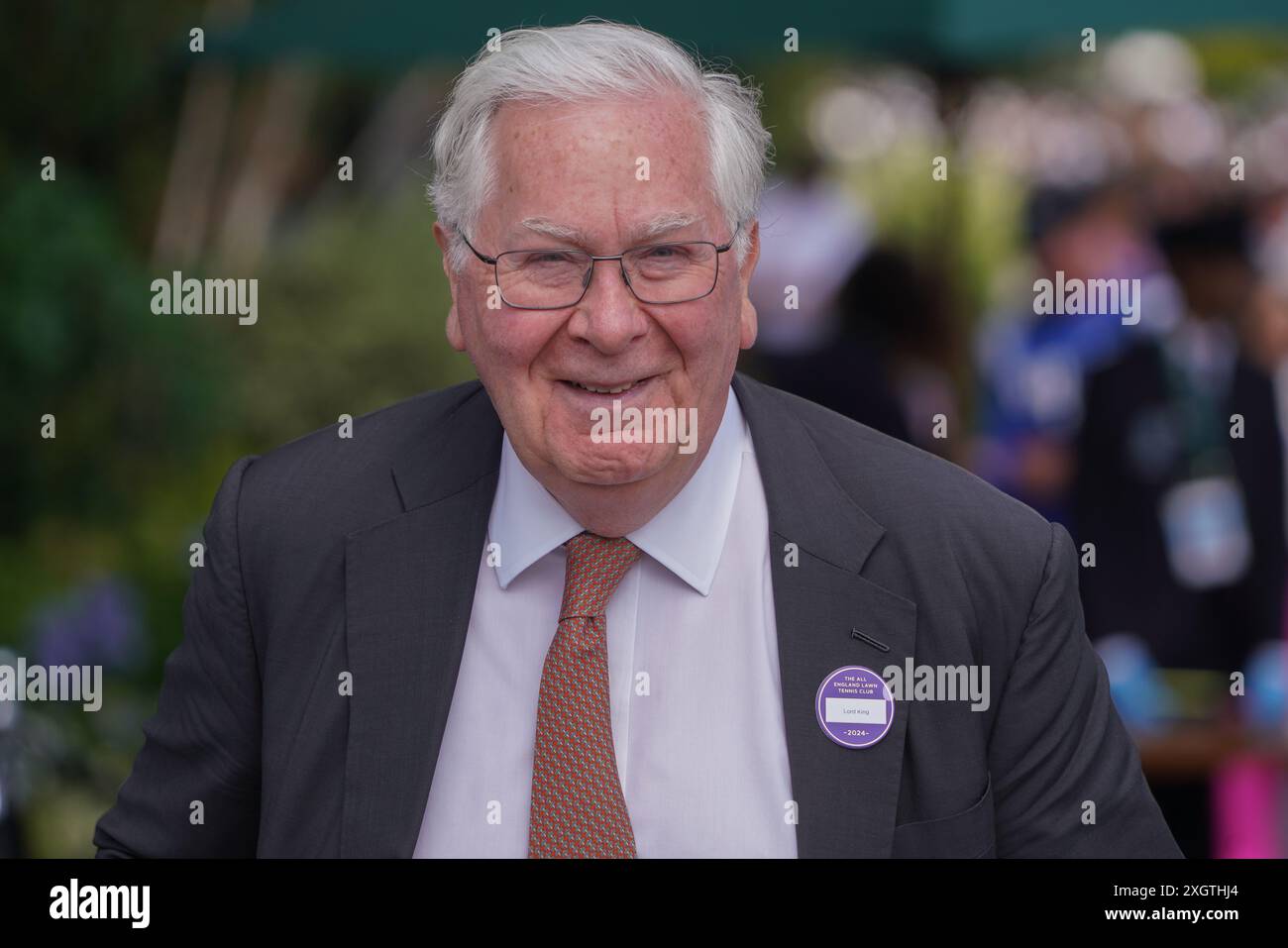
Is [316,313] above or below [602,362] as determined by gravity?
above

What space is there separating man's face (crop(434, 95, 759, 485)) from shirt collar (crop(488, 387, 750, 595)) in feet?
0.33

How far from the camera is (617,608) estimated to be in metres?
2.25

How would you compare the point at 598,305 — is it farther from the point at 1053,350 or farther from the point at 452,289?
the point at 1053,350

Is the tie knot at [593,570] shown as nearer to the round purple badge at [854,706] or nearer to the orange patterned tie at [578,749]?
the orange patterned tie at [578,749]

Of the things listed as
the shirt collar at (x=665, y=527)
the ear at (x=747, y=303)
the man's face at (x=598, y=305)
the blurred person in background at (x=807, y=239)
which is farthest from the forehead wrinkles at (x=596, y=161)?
the blurred person in background at (x=807, y=239)

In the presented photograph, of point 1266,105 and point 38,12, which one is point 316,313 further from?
point 1266,105

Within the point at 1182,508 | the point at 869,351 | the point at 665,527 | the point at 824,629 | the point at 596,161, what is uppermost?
the point at 869,351

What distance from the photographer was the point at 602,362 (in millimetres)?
2090

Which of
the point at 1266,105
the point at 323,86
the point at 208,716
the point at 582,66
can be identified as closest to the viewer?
the point at 582,66

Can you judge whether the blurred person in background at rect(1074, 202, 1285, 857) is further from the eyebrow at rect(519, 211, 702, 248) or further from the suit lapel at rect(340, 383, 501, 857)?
the eyebrow at rect(519, 211, 702, 248)

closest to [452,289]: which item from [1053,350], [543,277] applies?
[543,277]

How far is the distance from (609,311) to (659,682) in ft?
1.67

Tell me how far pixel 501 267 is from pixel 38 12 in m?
3.24
